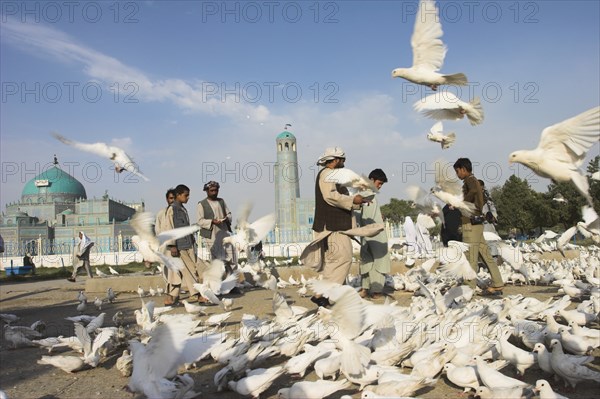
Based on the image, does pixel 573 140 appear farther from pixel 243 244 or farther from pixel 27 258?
pixel 27 258

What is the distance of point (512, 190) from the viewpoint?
34.5 metres

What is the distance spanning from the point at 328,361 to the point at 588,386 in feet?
4.94

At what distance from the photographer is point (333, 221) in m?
5.26

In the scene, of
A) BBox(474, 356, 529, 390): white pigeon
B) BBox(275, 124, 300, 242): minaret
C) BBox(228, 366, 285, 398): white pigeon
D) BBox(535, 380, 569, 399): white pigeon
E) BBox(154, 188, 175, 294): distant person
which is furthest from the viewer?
BBox(275, 124, 300, 242): minaret

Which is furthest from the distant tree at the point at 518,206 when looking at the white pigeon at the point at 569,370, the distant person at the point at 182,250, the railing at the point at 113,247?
the white pigeon at the point at 569,370

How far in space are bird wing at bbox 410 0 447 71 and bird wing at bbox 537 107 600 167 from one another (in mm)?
1410

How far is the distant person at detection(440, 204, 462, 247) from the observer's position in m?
6.70

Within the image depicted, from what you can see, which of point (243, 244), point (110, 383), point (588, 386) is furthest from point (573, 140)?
point (243, 244)

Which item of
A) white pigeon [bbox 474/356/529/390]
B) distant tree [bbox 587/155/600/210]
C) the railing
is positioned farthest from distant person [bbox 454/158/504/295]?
distant tree [bbox 587/155/600/210]

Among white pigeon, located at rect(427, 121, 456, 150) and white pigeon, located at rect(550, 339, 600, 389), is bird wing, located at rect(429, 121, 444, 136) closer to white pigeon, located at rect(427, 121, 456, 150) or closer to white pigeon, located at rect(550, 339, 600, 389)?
white pigeon, located at rect(427, 121, 456, 150)

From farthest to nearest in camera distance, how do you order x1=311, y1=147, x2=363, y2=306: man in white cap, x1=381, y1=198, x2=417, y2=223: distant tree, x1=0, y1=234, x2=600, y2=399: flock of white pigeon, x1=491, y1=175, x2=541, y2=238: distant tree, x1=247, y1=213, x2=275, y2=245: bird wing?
x1=381, y1=198, x2=417, y2=223: distant tree, x1=491, y1=175, x2=541, y2=238: distant tree, x1=247, y1=213, x2=275, y2=245: bird wing, x1=311, y1=147, x2=363, y2=306: man in white cap, x1=0, y1=234, x2=600, y2=399: flock of white pigeon

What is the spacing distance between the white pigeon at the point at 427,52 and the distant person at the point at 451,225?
101 inches

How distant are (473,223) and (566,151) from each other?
2.64 metres

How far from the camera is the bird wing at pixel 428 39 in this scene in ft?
14.5
